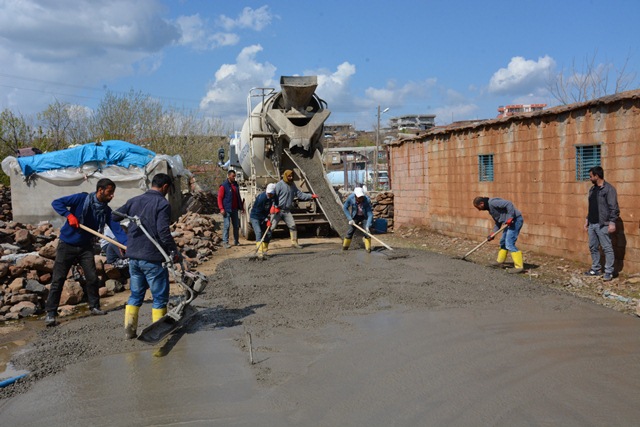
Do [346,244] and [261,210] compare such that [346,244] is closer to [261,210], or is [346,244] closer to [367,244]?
[367,244]

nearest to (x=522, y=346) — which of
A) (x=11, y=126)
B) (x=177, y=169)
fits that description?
(x=177, y=169)

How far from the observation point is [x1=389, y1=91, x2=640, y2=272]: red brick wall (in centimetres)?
813

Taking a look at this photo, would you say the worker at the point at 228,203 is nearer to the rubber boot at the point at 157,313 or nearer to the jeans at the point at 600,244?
the rubber boot at the point at 157,313

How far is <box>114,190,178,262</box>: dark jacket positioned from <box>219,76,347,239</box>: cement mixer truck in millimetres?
6739

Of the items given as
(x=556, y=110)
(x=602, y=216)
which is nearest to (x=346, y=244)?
(x=556, y=110)

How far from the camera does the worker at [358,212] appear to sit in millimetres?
10961

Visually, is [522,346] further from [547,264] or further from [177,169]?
[177,169]

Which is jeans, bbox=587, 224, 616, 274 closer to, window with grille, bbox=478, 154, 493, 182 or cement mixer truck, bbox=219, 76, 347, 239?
window with grille, bbox=478, 154, 493, 182

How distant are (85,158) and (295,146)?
683cm

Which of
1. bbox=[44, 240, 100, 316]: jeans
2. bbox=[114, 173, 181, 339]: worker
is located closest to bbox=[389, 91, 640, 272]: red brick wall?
bbox=[114, 173, 181, 339]: worker

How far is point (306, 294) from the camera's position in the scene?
25.2 ft

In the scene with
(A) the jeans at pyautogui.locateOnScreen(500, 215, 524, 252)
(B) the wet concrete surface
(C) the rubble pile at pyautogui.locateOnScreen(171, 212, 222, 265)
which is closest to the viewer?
(B) the wet concrete surface

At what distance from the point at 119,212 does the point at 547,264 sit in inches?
273

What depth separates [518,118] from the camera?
10672 millimetres
